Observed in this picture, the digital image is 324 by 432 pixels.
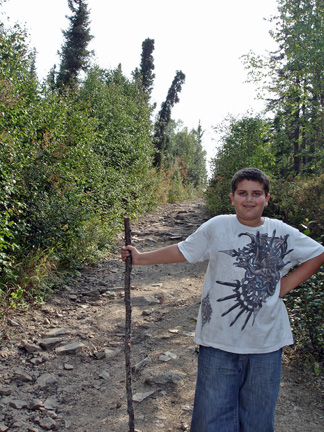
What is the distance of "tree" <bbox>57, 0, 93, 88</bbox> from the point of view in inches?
1052

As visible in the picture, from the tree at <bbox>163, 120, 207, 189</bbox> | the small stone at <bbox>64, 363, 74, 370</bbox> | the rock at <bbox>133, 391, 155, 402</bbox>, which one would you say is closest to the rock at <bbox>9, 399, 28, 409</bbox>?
the small stone at <bbox>64, 363, 74, 370</bbox>

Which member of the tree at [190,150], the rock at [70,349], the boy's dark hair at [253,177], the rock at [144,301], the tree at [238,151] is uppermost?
the tree at [190,150]

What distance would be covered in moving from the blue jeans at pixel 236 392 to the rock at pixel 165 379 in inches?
64.4

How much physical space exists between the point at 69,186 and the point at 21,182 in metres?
1.19

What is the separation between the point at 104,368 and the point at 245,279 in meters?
2.69

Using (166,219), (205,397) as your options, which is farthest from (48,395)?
(166,219)

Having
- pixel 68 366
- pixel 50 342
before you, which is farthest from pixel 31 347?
pixel 68 366

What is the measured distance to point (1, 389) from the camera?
3670 millimetres

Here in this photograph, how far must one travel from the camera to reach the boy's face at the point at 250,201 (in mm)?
2332

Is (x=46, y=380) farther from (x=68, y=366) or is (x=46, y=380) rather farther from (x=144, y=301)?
(x=144, y=301)

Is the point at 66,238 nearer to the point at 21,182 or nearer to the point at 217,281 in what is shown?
the point at 21,182

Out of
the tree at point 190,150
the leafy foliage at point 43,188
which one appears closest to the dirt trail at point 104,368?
the leafy foliage at point 43,188

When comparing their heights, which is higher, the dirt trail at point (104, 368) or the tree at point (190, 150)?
the tree at point (190, 150)

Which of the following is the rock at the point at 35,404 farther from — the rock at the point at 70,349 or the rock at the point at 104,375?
the rock at the point at 70,349
